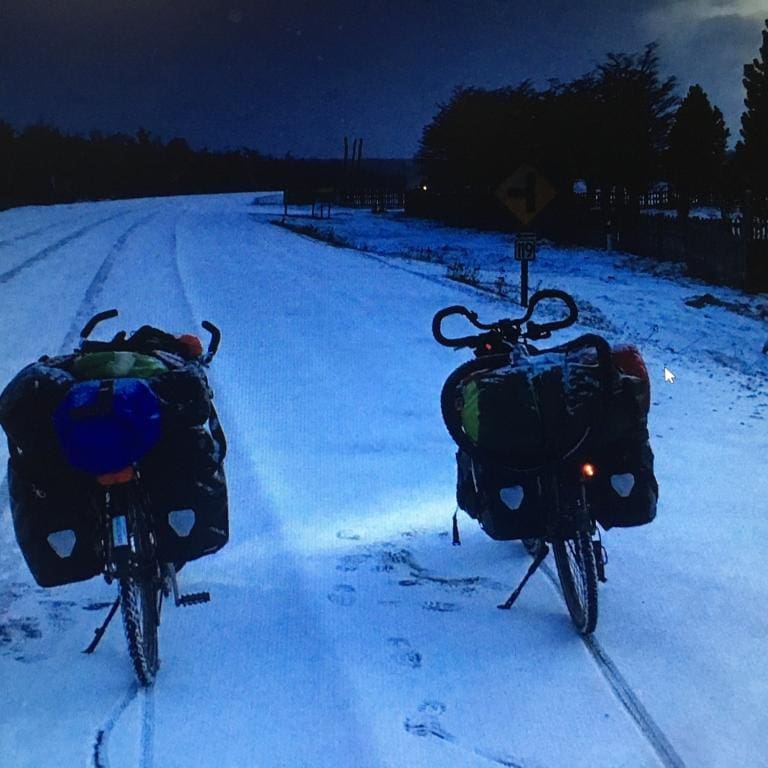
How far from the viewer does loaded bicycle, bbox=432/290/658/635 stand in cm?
362

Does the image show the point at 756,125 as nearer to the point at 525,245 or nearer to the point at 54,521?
the point at 525,245

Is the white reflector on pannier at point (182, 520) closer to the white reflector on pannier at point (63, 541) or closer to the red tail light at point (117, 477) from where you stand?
the red tail light at point (117, 477)

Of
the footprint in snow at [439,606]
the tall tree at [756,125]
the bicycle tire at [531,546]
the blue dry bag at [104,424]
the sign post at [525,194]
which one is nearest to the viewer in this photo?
the blue dry bag at [104,424]

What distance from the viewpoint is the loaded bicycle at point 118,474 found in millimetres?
3268

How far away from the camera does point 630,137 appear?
36844mm

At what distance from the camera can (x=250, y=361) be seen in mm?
10289

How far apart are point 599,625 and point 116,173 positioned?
9687cm

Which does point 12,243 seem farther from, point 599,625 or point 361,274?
point 599,625

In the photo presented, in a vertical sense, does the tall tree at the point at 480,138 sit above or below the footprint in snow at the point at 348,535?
above

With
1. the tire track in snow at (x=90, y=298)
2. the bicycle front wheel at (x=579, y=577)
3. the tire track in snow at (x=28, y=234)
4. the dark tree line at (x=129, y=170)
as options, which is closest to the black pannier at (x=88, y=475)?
the bicycle front wheel at (x=579, y=577)

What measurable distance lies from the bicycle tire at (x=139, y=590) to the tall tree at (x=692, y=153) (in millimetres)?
36930

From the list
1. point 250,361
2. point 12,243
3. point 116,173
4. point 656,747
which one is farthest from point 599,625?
point 116,173

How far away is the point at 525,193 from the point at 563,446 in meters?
10.3

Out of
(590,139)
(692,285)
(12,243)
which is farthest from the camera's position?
(590,139)
